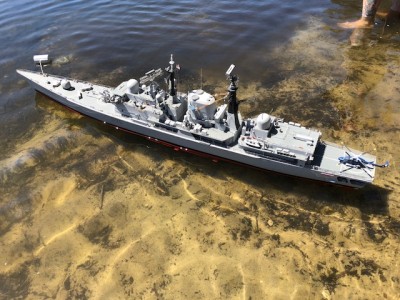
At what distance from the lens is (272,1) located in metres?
44.0

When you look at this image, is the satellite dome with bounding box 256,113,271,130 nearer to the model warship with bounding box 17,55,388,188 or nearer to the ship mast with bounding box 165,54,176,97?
the model warship with bounding box 17,55,388,188

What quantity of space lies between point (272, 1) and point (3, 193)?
4075cm

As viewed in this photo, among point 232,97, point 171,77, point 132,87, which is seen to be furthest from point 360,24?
point 132,87

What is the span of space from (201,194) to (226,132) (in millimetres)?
4720

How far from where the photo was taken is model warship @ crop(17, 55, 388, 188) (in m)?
19.7

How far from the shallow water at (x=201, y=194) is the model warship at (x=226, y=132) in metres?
1.24

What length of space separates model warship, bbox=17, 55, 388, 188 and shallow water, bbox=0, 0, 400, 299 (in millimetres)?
1245

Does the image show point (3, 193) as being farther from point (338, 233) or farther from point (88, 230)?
point (338, 233)

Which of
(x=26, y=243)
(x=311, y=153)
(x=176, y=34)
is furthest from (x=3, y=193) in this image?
(x=176, y=34)

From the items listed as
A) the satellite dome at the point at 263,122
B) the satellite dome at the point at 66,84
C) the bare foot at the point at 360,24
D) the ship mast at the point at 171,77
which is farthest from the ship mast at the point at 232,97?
the bare foot at the point at 360,24

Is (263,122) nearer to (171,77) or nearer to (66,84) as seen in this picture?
(171,77)

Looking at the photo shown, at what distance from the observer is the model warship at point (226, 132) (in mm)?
19734

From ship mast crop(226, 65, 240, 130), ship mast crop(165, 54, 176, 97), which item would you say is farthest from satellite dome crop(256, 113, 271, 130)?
ship mast crop(165, 54, 176, 97)

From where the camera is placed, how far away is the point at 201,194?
20.7 meters
